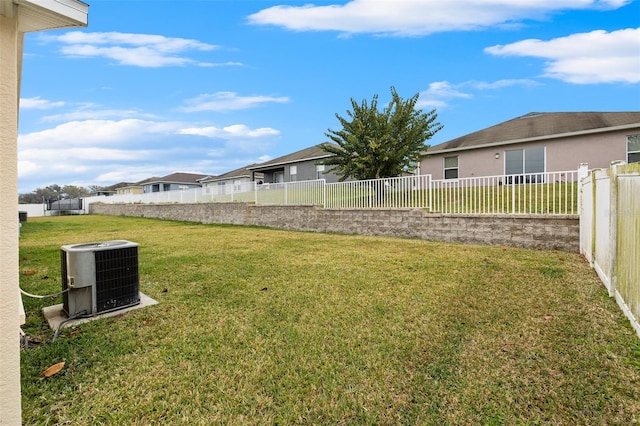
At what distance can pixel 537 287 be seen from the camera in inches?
173

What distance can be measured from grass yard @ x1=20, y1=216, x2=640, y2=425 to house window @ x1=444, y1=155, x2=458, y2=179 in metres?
13.8

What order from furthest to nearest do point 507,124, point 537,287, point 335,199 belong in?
point 507,124
point 335,199
point 537,287

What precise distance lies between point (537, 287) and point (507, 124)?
1725 centimetres

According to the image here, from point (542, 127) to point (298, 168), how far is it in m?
16.0

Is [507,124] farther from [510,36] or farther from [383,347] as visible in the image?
[383,347]

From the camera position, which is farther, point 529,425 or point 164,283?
point 164,283

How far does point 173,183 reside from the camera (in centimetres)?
4925

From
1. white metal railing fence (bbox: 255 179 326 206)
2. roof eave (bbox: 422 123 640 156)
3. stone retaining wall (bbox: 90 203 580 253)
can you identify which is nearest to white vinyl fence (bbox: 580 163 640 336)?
stone retaining wall (bbox: 90 203 580 253)

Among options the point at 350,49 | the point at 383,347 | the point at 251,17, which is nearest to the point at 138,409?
the point at 383,347

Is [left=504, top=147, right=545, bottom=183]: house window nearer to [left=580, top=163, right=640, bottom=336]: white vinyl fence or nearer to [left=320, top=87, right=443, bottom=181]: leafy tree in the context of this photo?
[left=320, top=87, right=443, bottom=181]: leafy tree

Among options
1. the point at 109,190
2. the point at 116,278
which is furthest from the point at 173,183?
the point at 116,278

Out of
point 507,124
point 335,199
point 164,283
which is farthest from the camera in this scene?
point 507,124

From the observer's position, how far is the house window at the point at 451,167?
58.3ft

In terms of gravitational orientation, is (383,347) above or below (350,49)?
below
